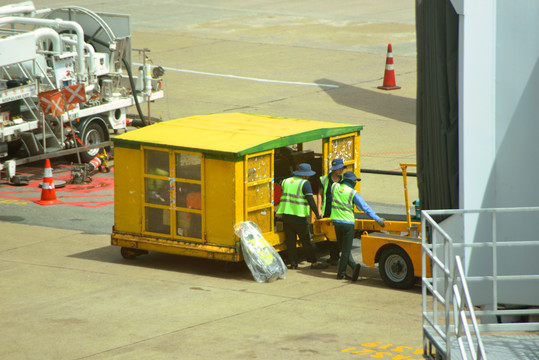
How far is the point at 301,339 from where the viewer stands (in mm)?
9938

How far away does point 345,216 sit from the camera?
40.7 feet

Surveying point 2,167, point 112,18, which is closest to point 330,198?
point 2,167

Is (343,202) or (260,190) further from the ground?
(260,190)

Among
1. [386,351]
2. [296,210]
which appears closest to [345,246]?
[296,210]

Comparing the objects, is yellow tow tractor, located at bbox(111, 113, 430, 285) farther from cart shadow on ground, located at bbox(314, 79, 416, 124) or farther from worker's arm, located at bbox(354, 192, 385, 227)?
cart shadow on ground, located at bbox(314, 79, 416, 124)

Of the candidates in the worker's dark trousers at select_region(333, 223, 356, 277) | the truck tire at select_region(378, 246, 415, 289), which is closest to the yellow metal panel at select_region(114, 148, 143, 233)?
the worker's dark trousers at select_region(333, 223, 356, 277)

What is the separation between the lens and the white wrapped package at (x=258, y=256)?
479 inches

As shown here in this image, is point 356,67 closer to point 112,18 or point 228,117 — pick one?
point 112,18

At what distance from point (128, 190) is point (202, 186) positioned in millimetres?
1221

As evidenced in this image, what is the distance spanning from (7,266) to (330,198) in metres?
4.38

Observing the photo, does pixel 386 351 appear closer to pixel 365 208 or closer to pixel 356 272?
pixel 356 272

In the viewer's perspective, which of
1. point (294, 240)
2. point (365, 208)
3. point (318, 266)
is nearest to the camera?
point (365, 208)

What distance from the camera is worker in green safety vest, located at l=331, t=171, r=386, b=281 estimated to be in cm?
1236

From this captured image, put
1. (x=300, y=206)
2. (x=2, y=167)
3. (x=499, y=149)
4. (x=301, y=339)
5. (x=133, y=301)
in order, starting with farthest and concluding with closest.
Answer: (x=2, y=167), (x=300, y=206), (x=133, y=301), (x=301, y=339), (x=499, y=149)
